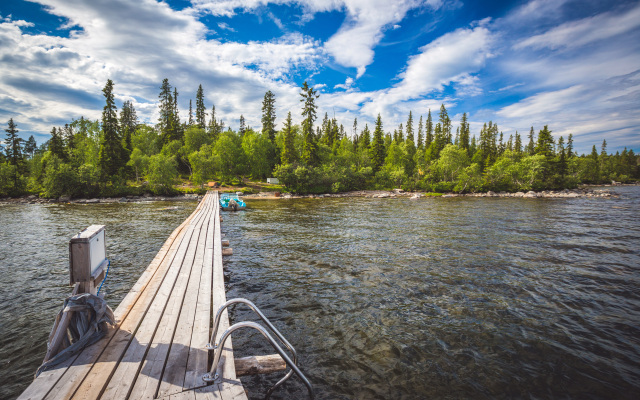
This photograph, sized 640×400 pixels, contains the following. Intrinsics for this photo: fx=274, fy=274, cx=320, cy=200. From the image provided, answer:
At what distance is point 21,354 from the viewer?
5820 mm

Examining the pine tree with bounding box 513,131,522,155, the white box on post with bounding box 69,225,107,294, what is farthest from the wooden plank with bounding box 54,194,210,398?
the pine tree with bounding box 513,131,522,155

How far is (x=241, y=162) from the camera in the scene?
67.9 meters

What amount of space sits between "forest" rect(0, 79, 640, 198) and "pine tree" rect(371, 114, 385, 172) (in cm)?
28

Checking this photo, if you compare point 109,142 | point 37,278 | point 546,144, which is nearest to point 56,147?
point 109,142

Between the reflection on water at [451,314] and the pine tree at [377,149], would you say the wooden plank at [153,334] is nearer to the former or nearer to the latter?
the reflection on water at [451,314]

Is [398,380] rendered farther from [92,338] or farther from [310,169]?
[310,169]

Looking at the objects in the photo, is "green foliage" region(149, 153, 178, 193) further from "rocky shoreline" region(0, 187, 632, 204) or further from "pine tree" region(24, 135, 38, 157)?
"pine tree" region(24, 135, 38, 157)

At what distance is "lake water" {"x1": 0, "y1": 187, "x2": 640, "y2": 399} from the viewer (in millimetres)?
5152

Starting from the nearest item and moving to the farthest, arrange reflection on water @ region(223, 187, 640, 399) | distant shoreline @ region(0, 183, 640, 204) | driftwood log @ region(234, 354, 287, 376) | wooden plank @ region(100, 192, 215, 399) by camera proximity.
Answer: wooden plank @ region(100, 192, 215, 399) → driftwood log @ region(234, 354, 287, 376) → reflection on water @ region(223, 187, 640, 399) → distant shoreline @ region(0, 183, 640, 204)

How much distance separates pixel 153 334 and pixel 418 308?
254 inches

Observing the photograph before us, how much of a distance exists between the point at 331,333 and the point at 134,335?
401cm

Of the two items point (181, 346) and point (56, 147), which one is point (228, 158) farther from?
point (181, 346)

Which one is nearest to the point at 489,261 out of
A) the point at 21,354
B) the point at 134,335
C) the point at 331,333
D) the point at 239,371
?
the point at 331,333

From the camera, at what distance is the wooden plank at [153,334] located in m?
3.39
